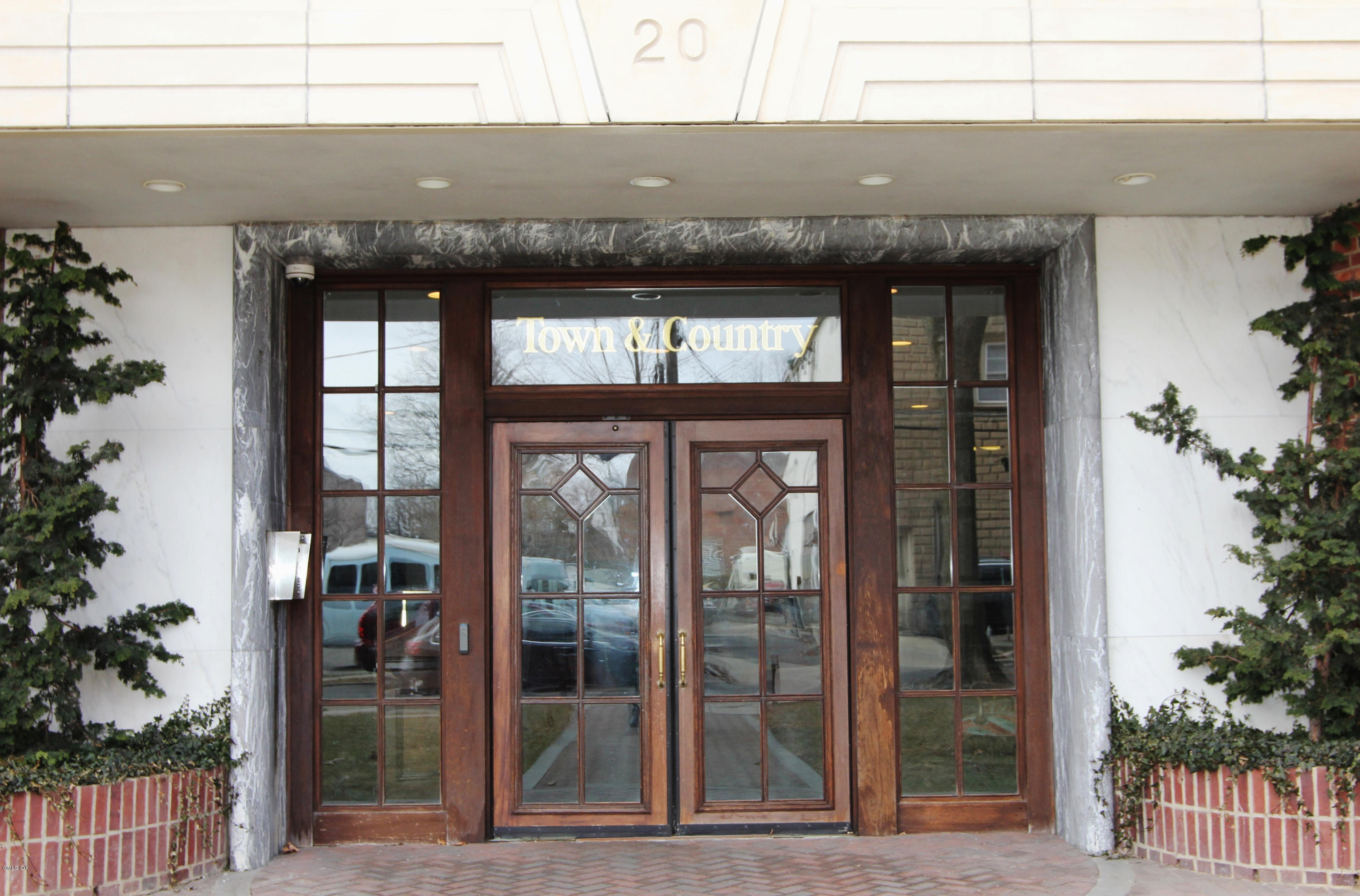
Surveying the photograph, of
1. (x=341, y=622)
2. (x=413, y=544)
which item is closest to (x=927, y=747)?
(x=413, y=544)

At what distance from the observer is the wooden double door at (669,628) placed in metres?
6.39

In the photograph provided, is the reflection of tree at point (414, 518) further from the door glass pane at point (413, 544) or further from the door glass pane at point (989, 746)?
the door glass pane at point (989, 746)

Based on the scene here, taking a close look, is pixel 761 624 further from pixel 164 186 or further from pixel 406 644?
pixel 164 186

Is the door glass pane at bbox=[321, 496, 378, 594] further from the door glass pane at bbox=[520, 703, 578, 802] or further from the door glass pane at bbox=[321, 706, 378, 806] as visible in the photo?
the door glass pane at bbox=[520, 703, 578, 802]

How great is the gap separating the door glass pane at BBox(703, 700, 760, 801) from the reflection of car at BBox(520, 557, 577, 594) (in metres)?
1.02

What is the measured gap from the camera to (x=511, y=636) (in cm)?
644

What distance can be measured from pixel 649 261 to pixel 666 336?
0.46 metres

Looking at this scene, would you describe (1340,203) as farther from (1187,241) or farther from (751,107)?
(751,107)

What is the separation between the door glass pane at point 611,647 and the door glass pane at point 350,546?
1.23 metres

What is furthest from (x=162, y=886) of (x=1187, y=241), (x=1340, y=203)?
(x=1340, y=203)

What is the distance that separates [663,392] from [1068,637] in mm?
2570

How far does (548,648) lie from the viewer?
6453 millimetres

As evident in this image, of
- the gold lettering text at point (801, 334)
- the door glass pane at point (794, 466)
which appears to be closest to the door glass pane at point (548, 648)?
the door glass pane at point (794, 466)

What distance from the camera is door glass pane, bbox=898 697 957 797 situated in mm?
6422
